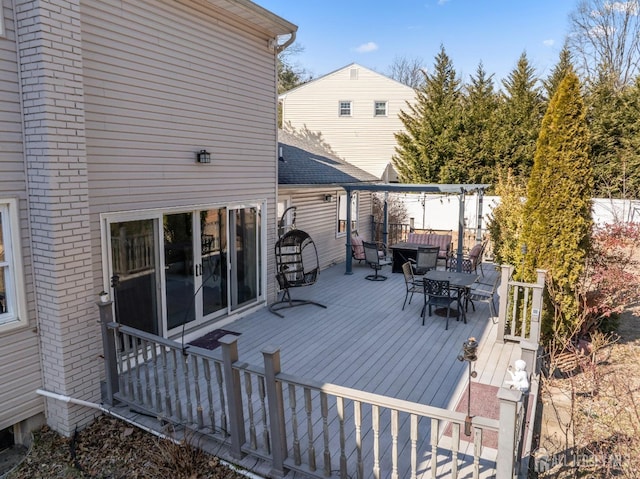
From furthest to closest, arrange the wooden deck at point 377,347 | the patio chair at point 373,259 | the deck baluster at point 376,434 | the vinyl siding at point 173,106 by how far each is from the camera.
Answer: the patio chair at point 373,259
the wooden deck at point 377,347
the vinyl siding at point 173,106
the deck baluster at point 376,434

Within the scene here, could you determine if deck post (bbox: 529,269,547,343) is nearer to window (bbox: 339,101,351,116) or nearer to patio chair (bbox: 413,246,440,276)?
patio chair (bbox: 413,246,440,276)

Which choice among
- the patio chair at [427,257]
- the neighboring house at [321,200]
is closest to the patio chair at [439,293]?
the patio chair at [427,257]

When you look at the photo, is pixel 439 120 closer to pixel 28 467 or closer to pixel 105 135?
pixel 105 135

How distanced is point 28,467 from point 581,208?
7325 mm

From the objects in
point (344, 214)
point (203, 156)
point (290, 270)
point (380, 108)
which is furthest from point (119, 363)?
point (380, 108)

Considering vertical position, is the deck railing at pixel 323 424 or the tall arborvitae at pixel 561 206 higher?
the tall arborvitae at pixel 561 206

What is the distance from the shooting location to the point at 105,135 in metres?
5.07

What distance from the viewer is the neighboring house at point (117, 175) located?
14.1ft

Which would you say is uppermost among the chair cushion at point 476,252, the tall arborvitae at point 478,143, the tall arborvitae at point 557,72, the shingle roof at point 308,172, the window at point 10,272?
the tall arborvitae at point 557,72

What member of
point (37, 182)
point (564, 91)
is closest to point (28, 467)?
point (37, 182)

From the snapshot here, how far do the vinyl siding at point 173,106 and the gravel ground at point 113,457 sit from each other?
1.66m

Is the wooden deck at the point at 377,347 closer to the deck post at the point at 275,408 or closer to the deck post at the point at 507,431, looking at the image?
the deck post at the point at 275,408

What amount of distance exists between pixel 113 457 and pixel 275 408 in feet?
6.52

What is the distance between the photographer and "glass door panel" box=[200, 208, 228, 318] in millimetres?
6855
